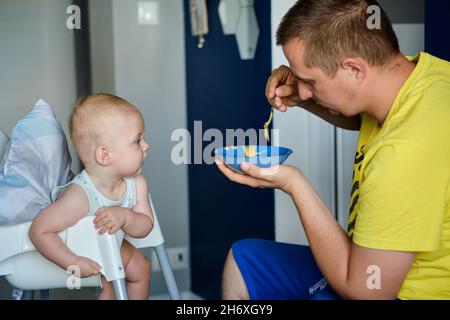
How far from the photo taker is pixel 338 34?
57.1 inches

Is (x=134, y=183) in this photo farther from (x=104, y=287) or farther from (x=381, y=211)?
(x=381, y=211)

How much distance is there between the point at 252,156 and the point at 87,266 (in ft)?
1.48

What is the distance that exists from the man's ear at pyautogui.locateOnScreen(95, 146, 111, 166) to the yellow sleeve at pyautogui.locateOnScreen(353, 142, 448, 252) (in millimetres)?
648

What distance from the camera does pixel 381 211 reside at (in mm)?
1345

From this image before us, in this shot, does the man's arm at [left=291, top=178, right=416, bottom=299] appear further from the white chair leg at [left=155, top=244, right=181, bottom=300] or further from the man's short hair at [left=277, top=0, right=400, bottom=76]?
the white chair leg at [left=155, top=244, right=181, bottom=300]

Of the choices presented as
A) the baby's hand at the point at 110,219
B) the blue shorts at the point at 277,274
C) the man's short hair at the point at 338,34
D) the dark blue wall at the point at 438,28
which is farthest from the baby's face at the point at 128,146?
the dark blue wall at the point at 438,28

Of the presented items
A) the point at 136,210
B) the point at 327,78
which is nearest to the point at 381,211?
the point at 327,78

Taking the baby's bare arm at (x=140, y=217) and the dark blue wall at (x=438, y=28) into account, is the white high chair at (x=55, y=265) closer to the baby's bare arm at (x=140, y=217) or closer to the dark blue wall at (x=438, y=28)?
the baby's bare arm at (x=140, y=217)

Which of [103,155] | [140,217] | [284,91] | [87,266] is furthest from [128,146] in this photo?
[284,91]

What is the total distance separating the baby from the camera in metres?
1.56

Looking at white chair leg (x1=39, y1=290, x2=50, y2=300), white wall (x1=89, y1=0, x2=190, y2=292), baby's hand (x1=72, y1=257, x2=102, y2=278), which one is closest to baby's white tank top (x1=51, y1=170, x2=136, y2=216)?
baby's hand (x1=72, y1=257, x2=102, y2=278)

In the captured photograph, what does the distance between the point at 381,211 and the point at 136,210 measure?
0.67 meters

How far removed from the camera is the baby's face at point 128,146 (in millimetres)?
1663

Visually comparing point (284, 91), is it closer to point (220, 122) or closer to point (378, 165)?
point (378, 165)
